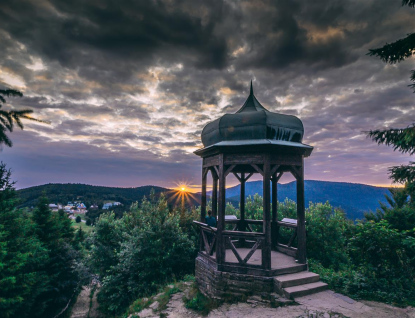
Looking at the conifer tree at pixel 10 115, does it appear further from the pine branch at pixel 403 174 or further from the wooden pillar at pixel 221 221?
the pine branch at pixel 403 174

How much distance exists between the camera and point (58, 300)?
16688 mm

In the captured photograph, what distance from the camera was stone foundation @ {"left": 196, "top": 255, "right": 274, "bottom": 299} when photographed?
657cm

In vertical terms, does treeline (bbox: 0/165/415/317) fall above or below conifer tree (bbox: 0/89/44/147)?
below

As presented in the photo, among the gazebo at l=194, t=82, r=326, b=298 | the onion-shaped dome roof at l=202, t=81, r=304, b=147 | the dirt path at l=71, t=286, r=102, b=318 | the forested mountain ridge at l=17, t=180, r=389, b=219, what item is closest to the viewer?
the gazebo at l=194, t=82, r=326, b=298

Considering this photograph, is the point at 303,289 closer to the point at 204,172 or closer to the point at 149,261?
the point at 204,172

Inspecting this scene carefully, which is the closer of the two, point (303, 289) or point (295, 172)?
point (303, 289)

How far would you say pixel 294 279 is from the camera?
651 centimetres

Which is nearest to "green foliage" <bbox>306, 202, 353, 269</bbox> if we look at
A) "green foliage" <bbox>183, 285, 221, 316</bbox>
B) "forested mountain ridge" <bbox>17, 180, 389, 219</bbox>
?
"green foliage" <bbox>183, 285, 221, 316</bbox>

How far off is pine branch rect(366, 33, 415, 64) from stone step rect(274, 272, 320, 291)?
6.67m

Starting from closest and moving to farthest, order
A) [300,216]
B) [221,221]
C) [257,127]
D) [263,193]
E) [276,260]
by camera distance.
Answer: [263,193] → [257,127] → [221,221] → [300,216] → [276,260]

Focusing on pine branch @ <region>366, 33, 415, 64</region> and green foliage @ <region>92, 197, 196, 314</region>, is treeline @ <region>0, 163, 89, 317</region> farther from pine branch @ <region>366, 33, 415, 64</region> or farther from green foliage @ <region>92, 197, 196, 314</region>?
pine branch @ <region>366, 33, 415, 64</region>

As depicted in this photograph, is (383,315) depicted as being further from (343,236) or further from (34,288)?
(34,288)

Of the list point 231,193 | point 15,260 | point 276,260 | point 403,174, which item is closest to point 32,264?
point 15,260

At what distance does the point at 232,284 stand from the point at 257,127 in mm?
5008
